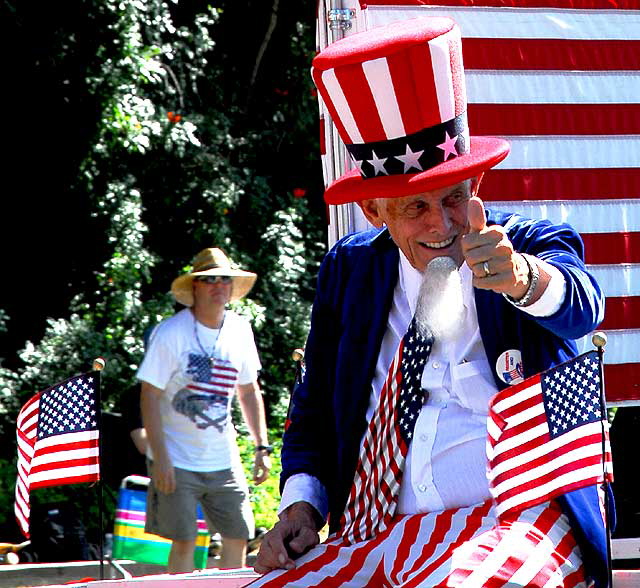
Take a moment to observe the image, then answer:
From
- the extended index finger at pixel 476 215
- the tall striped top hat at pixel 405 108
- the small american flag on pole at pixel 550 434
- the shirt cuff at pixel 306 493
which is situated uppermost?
the tall striped top hat at pixel 405 108

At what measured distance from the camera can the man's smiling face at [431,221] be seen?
3.07 meters

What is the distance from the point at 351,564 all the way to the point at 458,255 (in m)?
0.78

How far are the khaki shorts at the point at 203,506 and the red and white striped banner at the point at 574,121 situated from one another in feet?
8.39

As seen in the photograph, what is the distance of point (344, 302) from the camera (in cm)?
343

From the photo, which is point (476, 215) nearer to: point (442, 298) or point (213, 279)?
point (442, 298)

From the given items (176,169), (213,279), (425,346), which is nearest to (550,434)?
(425,346)

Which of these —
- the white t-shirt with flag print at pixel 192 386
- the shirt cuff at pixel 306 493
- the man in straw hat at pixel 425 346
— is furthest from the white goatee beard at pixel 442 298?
the white t-shirt with flag print at pixel 192 386

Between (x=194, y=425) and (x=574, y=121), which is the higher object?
(x=574, y=121)

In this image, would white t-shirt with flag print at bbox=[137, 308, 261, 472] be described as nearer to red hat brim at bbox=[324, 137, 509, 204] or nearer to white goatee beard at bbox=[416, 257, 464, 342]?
red hat brim at bbox=[324, 137, 509, 204]

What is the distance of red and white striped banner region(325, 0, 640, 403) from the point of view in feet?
16.3

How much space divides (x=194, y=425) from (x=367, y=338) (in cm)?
360

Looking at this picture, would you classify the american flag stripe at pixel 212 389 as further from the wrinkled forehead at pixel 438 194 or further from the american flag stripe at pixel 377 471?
the wrinkled forehead at pixel 438 194

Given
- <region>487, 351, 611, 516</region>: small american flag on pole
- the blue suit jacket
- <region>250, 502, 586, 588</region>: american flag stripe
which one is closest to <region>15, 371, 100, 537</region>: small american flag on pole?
the blue suit jacket

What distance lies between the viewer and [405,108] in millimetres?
3068
